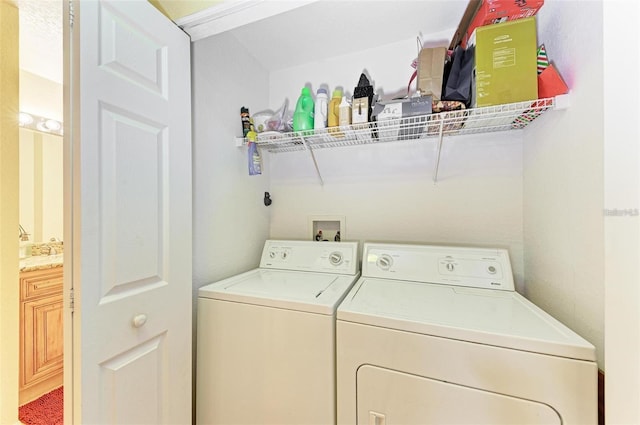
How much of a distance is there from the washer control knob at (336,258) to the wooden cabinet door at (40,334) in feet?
7.47

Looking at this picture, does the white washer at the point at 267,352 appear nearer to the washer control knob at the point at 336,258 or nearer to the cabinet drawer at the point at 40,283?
the washer control knob at the point at 336,258

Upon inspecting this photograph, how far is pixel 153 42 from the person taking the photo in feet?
3.14

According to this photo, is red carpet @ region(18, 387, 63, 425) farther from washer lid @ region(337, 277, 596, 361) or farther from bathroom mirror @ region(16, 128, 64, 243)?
washer lid @ region(337, 277, 596, 361)

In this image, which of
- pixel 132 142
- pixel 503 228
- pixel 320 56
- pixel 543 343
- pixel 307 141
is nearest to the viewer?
pixel 543 343

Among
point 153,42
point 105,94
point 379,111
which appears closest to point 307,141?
point 379,111

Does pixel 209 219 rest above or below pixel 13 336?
above

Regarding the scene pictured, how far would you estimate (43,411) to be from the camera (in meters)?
1.71

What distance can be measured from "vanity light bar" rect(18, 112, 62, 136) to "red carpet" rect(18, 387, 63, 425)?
2328 millimetres

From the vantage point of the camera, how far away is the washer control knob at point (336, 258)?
1.53 metres

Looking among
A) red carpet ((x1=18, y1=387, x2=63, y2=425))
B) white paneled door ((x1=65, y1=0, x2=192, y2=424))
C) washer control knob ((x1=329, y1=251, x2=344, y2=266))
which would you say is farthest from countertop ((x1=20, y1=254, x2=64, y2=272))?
washer control knob ((x1=329, y1=251, x2=344, y2=266))

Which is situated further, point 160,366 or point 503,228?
point 503,228

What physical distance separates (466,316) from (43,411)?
287 centimetres

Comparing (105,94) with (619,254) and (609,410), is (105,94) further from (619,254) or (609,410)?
(609,410)

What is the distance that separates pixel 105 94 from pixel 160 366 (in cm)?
106
